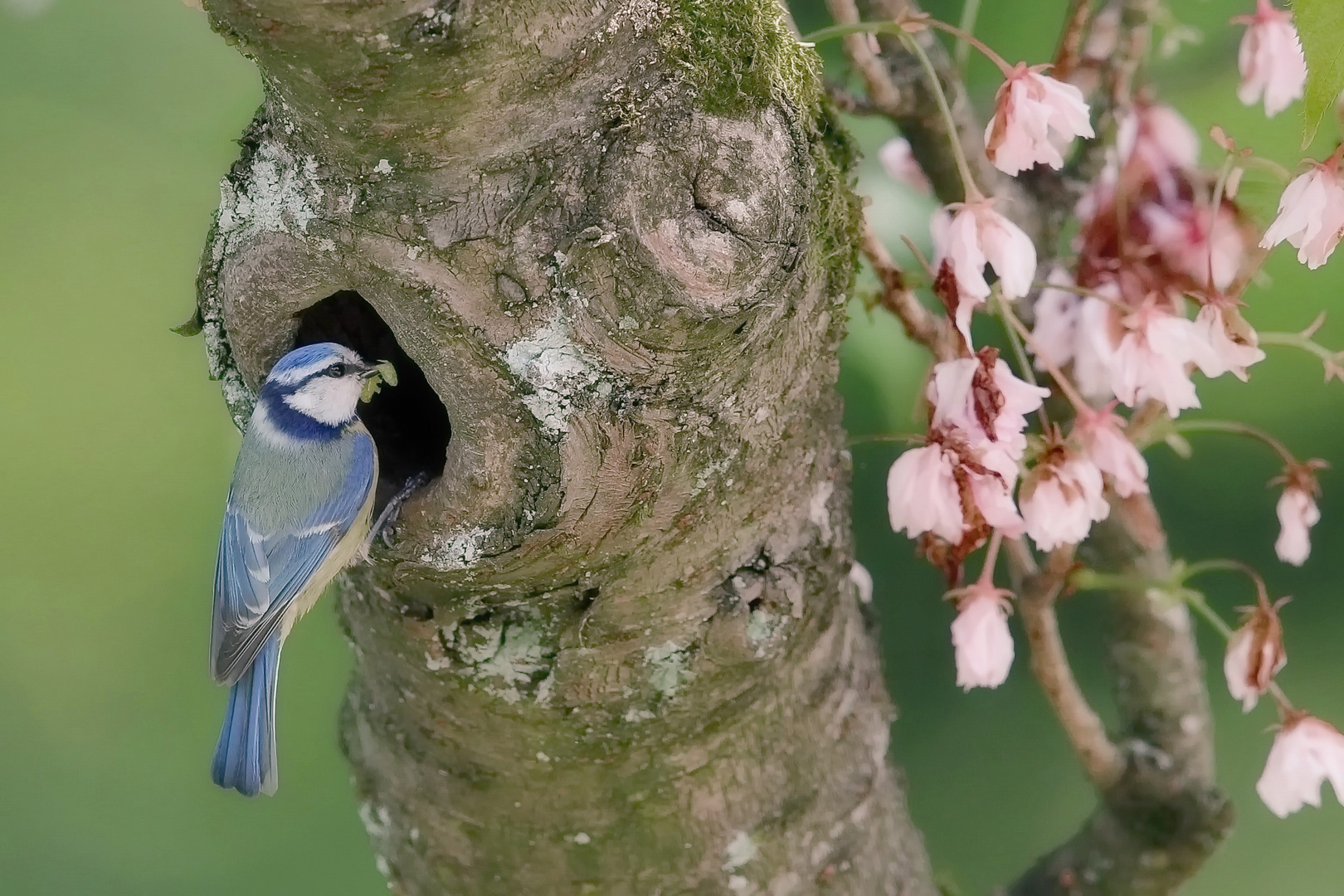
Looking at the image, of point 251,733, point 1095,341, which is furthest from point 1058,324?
point 251,733

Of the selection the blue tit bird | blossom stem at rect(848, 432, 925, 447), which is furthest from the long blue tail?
blossom stem at rect(848, 432, 925, 447)

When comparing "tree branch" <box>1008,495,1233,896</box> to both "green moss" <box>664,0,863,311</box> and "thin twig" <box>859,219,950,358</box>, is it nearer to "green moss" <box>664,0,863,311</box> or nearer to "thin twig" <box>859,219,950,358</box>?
"thin twig" <box>859,219,950,358</box>

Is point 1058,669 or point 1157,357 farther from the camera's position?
point 1058,669

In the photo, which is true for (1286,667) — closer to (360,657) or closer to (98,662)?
(360,657)

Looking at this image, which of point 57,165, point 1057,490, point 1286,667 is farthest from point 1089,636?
point 57,165

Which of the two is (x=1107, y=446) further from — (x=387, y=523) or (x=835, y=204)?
(x=387, y=523)

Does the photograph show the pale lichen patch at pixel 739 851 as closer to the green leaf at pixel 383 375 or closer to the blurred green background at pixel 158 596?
the green leaf at pixel 383 375

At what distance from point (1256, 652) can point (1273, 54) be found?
0.32 meters

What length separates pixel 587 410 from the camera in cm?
41

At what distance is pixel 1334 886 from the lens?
1.01 metres

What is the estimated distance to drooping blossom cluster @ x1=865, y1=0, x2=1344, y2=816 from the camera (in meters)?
0.46

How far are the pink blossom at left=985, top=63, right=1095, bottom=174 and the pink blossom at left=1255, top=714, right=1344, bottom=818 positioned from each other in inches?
12.5

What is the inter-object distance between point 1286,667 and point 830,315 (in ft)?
2.35

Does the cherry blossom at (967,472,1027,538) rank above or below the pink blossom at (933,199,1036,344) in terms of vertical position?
below
